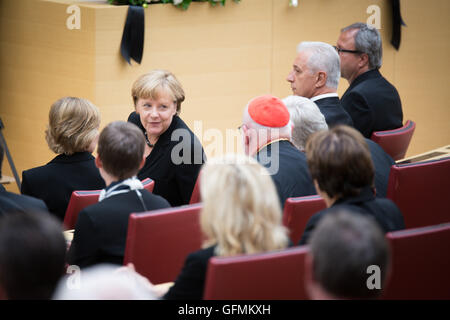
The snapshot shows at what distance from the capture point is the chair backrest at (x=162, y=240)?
8.03ft

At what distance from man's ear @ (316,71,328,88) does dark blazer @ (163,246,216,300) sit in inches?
105

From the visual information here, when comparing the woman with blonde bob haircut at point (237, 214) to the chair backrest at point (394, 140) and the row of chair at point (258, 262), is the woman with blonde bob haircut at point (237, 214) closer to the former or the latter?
the row of chair at point (258, 262)

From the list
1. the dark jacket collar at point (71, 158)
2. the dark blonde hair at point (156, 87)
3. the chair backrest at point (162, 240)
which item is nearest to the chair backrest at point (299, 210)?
the chair backrest at point (162, 240)

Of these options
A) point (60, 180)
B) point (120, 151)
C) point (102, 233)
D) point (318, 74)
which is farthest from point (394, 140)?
point (102, 233)

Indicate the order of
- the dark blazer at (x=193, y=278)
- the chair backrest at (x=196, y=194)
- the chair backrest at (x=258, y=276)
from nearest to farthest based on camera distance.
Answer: the chair backrest at (x=258, y=276) → the dark blazer at (x=193, y=278) → the chair backrest at (x=196, y=194)

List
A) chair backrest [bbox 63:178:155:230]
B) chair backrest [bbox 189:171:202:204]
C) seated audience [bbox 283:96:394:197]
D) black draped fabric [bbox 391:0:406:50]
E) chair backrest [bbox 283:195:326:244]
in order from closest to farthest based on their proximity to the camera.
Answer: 1. chair backrest [bbox 283:195:326:244]
2. chair backrest [bbox 63:178:155:230]
3. seated audience [bbox 283:96:394:197]
4. chair backrest [bbox 189:171:202:204]
5. black draped fabric [bbox 391:0:406:50]

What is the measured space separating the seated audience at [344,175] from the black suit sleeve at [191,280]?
485 millimetres

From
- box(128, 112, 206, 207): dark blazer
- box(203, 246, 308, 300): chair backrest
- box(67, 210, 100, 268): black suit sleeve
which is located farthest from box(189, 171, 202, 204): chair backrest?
box(203, 246, 308, 300): chair backrest

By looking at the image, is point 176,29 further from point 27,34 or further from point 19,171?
point 19,171

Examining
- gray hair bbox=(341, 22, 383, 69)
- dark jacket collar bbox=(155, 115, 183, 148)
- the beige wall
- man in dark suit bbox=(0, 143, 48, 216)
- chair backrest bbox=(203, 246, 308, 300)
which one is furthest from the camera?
the beige wall

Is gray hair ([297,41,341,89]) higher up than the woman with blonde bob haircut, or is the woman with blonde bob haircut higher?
gray hair ([297,41,341,89])

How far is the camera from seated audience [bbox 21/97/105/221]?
140 inches

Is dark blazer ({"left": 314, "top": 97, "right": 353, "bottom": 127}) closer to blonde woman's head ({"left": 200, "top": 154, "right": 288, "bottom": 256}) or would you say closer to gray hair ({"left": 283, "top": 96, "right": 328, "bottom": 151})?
gray hair ({"left": 283, "top": 96, "right": 328, "bottom": 151})

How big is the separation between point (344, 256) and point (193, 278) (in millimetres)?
645
